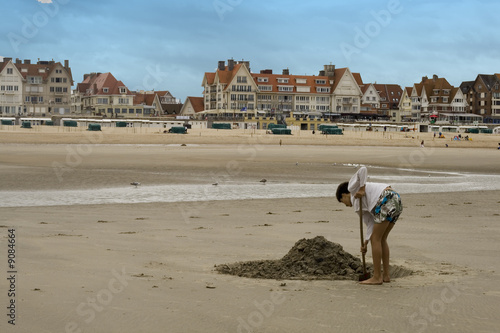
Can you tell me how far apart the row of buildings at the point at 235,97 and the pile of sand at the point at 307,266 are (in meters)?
113

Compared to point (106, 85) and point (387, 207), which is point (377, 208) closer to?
point (387, 207)

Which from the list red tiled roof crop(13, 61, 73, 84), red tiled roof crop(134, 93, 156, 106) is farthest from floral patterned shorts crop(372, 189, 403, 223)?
red tiled roof crop(134, 93, 156, 106)

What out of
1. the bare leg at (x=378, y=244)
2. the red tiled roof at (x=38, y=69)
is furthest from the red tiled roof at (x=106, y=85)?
the bare leg at (x=378, y=244)

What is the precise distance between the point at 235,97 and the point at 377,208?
118 meters

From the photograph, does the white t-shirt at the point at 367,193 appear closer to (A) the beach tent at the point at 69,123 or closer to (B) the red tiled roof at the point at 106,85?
(A) the beach tent at the point at 69,123

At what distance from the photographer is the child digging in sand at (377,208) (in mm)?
7219

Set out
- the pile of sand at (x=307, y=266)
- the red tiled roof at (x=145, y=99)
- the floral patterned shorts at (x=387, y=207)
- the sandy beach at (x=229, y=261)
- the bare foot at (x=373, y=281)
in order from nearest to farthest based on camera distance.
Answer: the sandy beach at (x=229, y=261) < the bare foot at (x=373, y=281) < the floral patterned shorts at (x=387, y=207) < the pile of sand at (x=307, y=266) < the red tiled roof at (x=145, y=99)

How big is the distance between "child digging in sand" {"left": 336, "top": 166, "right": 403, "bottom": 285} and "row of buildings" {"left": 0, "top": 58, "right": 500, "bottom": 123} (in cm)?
11347

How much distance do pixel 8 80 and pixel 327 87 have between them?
2527 inches

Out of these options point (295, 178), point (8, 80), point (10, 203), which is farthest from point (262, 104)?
point (10, 203)

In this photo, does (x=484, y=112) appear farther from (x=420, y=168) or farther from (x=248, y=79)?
(x=420, y=168)

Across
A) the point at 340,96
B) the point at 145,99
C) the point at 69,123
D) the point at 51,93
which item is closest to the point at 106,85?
the point at 51,93

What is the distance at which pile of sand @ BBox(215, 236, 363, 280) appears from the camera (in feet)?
24.9

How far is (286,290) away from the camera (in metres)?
6.74
